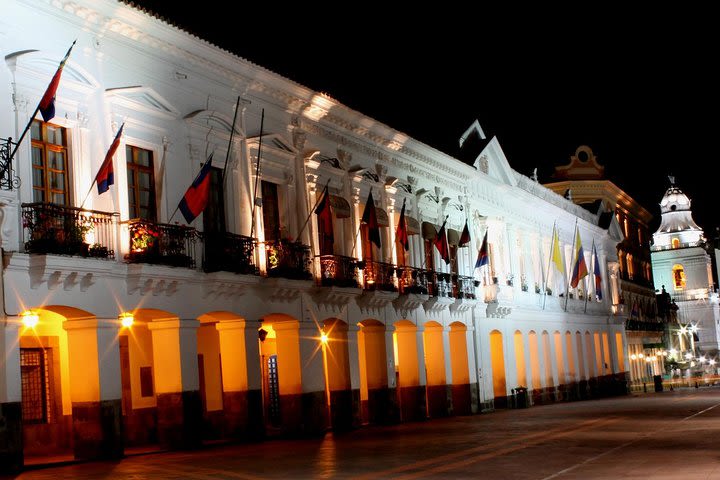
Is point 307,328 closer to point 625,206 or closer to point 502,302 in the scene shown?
point 502,302

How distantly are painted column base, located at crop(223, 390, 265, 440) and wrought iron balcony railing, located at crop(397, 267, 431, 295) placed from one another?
944 centimetres

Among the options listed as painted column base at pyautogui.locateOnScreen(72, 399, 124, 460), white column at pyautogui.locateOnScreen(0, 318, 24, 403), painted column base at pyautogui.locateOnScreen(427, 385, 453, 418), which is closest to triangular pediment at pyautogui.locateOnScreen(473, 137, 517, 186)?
painted column base at pyautogui.locateOnScreen(427, 385, 453, 418)

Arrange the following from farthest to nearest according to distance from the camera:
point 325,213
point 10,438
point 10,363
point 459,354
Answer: point 459,354
point 325,213
point 10,363
point 10,438

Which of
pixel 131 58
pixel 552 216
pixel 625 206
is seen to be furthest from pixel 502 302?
pixel 625 206

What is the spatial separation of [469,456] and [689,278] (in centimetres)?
10048

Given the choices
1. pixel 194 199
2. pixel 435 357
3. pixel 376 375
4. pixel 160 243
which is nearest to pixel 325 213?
pixel 376 375

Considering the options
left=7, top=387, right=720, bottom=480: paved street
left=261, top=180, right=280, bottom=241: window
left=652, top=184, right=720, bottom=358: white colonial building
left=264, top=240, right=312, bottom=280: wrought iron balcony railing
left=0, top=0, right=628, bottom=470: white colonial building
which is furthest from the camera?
left=652, top=184, right=720, bottom=358: white colonial building

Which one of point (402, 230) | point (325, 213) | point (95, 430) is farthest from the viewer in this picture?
point (402, 230)

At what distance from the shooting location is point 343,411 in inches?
1195

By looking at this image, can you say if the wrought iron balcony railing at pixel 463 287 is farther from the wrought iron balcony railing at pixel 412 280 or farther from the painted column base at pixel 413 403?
the painted column base at pixel 413 403

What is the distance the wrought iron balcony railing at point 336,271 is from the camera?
29.6m

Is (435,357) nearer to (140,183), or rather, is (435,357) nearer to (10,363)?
(140,183)

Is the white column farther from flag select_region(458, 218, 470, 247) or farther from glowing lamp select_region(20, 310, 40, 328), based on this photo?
flag select_region(458, 218, 470, 247)

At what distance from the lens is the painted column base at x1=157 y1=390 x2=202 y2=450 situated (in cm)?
2327
